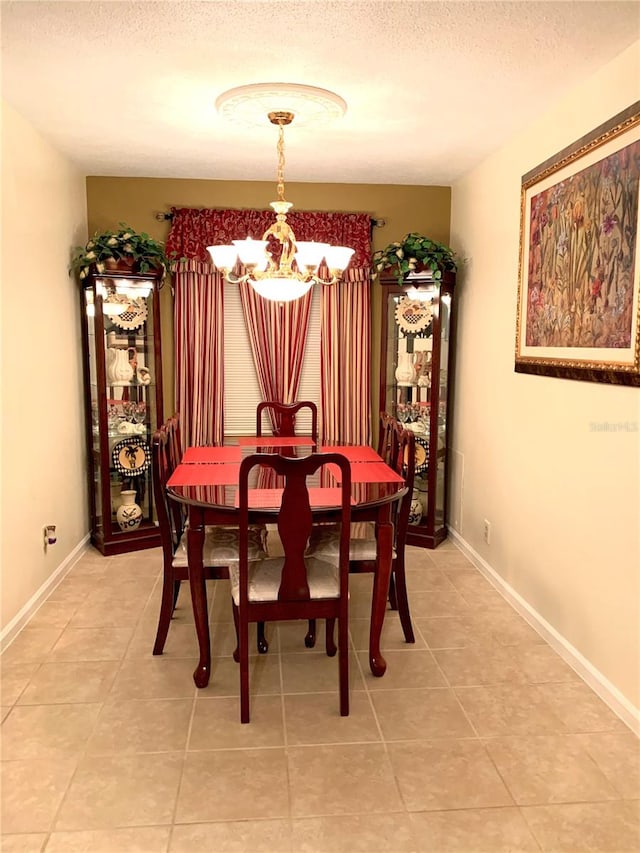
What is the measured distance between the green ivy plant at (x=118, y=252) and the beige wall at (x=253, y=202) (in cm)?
32

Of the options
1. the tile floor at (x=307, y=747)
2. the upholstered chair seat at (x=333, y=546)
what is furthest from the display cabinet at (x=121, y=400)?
the upholstered chair seat at (x=333, y=546)

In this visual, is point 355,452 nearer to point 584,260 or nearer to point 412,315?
point 412,315

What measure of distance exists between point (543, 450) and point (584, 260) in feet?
3.05

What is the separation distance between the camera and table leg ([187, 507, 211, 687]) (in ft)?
8.66

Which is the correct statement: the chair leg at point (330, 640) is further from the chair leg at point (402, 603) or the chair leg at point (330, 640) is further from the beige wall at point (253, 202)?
the beige wall at point (253, 202)

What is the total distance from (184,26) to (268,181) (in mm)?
2357

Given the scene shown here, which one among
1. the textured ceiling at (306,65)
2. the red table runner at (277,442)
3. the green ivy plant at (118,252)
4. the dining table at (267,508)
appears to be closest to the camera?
the textured ceiling at (306,65)

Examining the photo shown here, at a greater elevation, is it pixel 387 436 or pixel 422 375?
pixel 422 375

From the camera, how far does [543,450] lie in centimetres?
322

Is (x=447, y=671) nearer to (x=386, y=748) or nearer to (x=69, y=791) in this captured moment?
(x=386, y=748)

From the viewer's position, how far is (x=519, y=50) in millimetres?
2504

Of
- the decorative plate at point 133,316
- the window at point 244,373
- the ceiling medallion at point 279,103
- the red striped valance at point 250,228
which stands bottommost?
the window at point 244,373

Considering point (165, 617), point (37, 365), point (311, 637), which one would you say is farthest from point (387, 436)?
point (37, 365)

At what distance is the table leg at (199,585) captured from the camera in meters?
2.64
